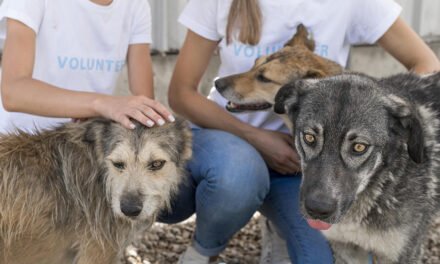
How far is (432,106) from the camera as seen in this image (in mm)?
3244

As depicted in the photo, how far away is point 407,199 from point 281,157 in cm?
82

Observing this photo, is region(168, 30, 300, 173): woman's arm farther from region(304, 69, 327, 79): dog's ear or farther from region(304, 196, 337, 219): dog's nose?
region(304, 196, 337, 219): dog's nose

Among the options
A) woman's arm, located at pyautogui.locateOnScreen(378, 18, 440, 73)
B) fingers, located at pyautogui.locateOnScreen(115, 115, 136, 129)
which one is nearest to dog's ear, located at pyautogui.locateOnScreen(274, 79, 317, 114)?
fingers, located at pyautogui.locateOnScreen(115, 115, 136, 129)

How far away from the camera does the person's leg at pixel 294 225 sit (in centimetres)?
357

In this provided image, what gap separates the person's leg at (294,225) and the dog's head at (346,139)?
556 millimetres

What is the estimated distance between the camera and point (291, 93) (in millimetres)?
3197

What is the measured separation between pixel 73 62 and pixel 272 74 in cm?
116

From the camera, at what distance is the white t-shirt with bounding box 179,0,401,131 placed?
3.81 meters

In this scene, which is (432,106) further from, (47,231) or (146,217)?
(47,231)

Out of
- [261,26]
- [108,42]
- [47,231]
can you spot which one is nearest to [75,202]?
[47,231]

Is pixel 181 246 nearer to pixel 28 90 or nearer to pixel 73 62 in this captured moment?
pixel 73 62

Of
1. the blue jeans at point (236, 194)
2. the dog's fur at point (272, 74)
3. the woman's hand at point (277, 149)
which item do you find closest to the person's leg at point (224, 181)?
the blue jeans at point (236, 194)

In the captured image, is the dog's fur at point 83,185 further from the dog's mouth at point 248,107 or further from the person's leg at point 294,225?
the person's leg at point 294,225

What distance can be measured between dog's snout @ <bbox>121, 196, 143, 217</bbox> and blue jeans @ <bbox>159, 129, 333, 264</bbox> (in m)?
0.63
